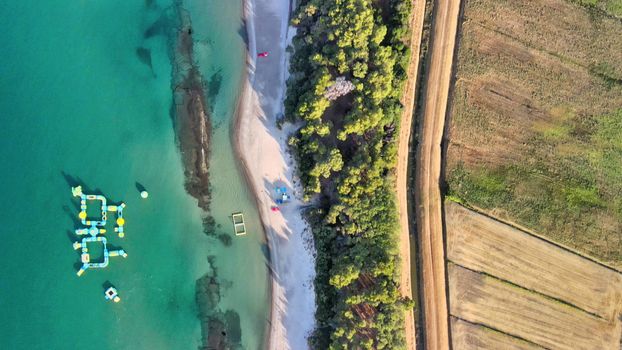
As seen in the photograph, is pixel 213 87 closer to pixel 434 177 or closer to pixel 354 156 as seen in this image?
pixel 354 156

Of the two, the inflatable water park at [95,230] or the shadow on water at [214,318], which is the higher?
the inflatable water park at [95,230]

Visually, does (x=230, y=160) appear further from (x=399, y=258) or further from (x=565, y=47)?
(x=565, y=47)

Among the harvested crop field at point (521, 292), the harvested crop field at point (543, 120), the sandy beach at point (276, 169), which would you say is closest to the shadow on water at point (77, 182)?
the sandy beach at point (276, 169)

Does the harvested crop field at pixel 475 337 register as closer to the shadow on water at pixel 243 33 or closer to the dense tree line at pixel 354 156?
the dense tree line at pixel 354 156

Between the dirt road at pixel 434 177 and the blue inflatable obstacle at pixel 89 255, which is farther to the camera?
the blue inflatable obstacle at pixel 89 255

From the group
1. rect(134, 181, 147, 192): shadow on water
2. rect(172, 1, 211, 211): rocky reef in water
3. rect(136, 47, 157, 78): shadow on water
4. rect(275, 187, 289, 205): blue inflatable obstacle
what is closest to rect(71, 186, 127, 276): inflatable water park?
rect(134, 181, 147, 192): shadow on water

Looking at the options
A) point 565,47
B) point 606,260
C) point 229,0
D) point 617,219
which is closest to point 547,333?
point 606,260
